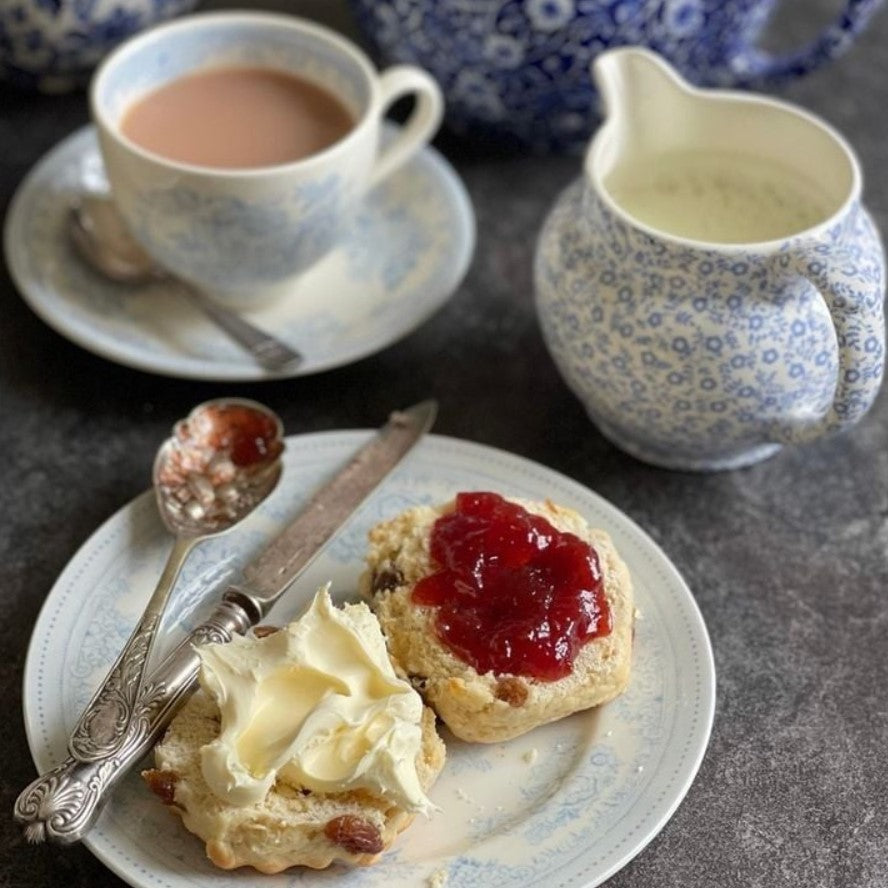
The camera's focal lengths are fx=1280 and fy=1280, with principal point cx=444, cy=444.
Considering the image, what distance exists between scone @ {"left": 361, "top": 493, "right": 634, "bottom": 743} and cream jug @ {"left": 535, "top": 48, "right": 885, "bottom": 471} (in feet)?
0.72

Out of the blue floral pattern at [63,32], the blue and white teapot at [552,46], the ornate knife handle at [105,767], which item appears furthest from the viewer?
the blue floral pattern at [63,32]

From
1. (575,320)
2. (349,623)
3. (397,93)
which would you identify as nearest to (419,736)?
(349,623)

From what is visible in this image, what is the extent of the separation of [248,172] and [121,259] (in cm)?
30

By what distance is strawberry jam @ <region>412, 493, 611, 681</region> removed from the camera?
3.87 ft

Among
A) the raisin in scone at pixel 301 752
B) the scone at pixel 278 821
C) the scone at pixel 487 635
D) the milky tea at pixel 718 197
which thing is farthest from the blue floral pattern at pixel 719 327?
the scone at pixel 278 821

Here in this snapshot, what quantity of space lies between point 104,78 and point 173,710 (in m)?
0.85

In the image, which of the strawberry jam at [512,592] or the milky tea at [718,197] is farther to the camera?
the milky tea at [718,197]

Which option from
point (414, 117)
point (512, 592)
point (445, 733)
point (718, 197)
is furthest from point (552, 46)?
point (445, 733)

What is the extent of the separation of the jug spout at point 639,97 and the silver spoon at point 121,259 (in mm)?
490

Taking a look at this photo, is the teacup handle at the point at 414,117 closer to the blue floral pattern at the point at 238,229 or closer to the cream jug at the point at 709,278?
the blue floral pattern at the point at 238,229

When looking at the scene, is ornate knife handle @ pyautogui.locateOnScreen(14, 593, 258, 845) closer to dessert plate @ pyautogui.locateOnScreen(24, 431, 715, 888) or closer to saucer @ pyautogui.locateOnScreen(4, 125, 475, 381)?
dessert plate @ pyautogui.locateOnScreen(24, 431, 715, 888)

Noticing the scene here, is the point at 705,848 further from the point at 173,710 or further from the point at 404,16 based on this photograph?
the point at 404,16

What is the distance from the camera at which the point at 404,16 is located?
5.93 feet

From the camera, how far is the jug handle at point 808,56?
5.91ft
